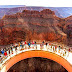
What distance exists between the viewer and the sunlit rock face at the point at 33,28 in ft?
102

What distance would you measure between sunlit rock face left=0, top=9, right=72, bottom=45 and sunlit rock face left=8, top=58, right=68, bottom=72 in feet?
30.6

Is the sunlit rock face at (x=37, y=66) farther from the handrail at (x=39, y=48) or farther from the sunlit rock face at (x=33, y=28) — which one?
the sunlit rock face at (x=33, y=28)

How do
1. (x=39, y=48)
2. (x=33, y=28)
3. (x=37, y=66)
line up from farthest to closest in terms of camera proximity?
(x=33, y=28) → (x=37, y=66) → (x=39, y=48)

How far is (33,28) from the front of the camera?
3275 centimetres

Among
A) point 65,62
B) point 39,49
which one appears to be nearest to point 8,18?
point 39,49

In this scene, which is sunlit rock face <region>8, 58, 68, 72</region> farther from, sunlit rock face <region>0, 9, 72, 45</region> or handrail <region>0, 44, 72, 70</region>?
sunlit rock face <region>0, 9, 72, 45</region>

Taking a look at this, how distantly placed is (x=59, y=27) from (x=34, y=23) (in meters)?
10.1

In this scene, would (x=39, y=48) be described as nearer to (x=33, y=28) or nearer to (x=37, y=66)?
Answer: (x=37, y=66)

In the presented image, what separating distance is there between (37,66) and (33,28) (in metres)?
14.4

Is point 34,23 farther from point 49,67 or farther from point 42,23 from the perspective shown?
point 49,67

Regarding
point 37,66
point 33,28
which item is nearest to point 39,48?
point 37,66

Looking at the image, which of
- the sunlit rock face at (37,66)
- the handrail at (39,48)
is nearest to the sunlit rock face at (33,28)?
the sunlit rock face at (37,66)

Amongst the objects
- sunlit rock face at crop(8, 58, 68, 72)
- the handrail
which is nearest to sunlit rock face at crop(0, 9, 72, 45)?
sunlit rock face at crop(8, 58, 68, 72)

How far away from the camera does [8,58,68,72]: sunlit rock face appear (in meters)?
23.4
